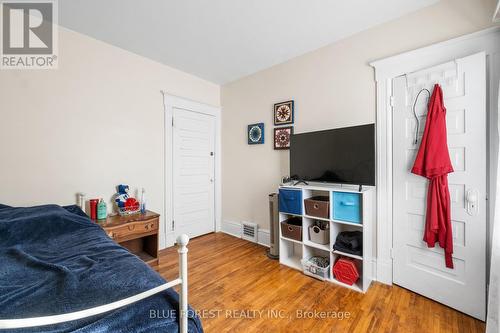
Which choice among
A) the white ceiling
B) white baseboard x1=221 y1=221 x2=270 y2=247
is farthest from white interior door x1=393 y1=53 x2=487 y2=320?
white baseboard x1=221 y1=221 x2=270 y2=247

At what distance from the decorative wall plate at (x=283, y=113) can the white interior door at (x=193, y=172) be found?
119 cm

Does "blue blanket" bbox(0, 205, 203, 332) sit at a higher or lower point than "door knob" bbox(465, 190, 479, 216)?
lower

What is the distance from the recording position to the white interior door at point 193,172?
3209mm

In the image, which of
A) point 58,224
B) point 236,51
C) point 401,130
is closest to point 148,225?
point 58,224

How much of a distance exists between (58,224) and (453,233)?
10.4 ft

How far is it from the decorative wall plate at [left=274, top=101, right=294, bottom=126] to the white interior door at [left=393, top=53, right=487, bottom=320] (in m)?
1.16

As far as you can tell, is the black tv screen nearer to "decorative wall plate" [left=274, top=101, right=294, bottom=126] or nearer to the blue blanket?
"decorative wall plate" [left=274, top=101, right=294, bottom=126]

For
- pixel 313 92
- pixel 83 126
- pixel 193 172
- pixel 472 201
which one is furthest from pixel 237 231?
pixel 472 201

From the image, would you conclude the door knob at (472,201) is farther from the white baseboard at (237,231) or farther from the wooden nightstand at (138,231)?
the wooden nightstand at (138,231)

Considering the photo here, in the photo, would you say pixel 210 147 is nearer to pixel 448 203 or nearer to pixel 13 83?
pixel 13 83

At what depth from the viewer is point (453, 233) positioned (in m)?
1.80

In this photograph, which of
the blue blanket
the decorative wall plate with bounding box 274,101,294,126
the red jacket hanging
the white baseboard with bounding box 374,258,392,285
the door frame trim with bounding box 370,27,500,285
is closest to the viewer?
the blue blanket

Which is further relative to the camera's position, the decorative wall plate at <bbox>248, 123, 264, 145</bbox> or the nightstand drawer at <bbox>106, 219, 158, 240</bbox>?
the decorative wall plate at <bbox>248, 123, 264, 145</bbox>

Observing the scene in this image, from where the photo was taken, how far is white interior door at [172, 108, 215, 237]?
321cm
